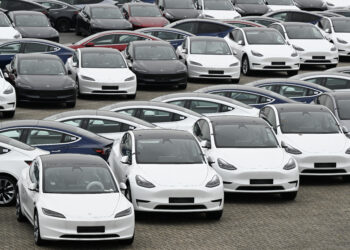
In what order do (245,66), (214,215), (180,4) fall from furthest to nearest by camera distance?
(180,4) → (245,66) → (214,215)

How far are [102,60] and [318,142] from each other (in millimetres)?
11209

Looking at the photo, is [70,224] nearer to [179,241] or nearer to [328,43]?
[179,241]

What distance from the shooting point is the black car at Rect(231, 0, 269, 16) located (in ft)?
155

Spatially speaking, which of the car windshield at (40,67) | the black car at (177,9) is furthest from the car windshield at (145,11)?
the car windshield at (40,67)

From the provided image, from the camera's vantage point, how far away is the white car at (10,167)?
796 inches

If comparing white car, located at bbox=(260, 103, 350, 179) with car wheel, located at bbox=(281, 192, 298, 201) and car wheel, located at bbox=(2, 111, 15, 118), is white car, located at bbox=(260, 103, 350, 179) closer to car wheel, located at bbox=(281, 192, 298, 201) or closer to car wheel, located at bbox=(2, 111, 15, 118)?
car wheel, located at bbox=(281, 192, 298, 201)

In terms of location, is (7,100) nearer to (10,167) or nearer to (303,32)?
(10,167)

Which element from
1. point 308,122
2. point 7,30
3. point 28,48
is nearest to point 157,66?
point 28,48

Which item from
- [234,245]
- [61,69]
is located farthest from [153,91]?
[234,245]

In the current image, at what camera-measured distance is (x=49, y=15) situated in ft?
153

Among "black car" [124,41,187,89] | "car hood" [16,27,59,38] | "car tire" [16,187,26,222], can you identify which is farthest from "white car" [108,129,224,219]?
"car hood" [16,27,59,38]

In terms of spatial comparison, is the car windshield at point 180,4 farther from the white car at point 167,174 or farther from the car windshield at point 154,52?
the white car at point 167,174

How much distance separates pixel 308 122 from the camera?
2389 centimetres

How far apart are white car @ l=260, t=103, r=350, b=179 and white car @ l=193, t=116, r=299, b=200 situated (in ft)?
2.86
